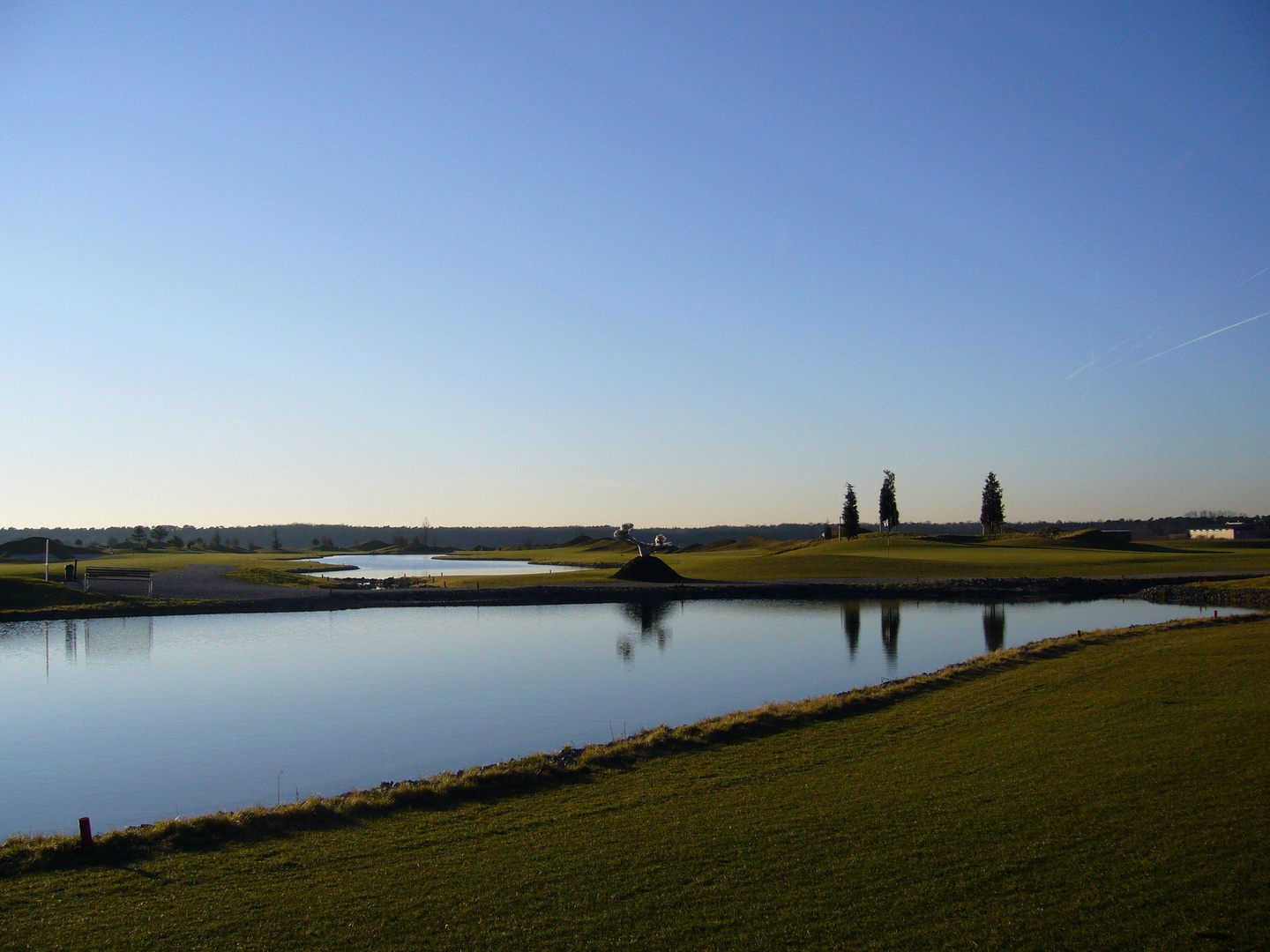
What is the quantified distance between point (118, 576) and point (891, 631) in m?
39.9

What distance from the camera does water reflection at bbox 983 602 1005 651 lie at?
81.9ft

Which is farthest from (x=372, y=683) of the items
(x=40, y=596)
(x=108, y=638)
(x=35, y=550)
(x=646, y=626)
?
(x=35, y=550)

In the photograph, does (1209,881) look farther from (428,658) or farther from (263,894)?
(428,658)

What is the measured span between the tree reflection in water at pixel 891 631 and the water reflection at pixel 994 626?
264cm

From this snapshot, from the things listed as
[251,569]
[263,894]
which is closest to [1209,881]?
[263,894]

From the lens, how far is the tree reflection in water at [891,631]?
23.0m

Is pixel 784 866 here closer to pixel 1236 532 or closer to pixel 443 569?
pixel 443 569

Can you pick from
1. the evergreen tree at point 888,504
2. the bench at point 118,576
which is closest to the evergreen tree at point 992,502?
the evergreen tree at point 888,504

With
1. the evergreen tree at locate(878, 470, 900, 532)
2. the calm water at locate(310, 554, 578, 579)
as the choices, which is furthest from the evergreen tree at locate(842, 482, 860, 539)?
the calm water at locate(310, 554, 578, 579)

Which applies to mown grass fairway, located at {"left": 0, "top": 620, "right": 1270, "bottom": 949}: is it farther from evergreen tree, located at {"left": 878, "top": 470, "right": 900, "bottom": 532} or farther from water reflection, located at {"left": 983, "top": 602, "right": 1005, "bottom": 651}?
evergreen tree, located at {"left": 878, "top": 470, "right": 900, "bottom": 532}

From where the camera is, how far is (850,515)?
290 feet

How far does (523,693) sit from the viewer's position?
18359mm

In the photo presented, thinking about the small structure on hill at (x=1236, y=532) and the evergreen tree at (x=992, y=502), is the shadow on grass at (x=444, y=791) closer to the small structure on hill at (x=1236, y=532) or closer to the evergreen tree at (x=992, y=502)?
the evergreen tree at (x=992, y=502)

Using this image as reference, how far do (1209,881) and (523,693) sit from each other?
1392 centimetres
